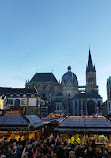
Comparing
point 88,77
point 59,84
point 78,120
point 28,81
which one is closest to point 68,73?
point 59,84

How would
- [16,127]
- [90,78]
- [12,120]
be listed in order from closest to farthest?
[16,127] < [12,120] < [90,78]

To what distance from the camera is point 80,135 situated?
47.3 feet

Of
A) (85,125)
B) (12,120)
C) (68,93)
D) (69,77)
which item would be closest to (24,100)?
(68,93)

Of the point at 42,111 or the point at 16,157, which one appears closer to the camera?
the point at 16,157

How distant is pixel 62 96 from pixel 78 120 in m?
68.3

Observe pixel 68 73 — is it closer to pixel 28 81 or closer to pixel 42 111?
pixel 28 81

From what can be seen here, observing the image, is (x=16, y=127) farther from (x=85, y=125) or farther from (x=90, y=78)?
(x=90, y=78)

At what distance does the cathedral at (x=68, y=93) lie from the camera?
3027 inches

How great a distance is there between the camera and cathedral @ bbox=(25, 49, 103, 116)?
76875mm

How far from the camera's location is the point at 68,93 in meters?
87.2

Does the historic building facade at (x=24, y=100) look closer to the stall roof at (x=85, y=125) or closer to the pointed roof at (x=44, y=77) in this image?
the pointed roof at (x=44, y=77)

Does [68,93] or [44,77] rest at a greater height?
[44,77]

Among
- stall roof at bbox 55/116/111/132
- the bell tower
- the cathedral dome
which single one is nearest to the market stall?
stall roof at bbox 55/116/111/132

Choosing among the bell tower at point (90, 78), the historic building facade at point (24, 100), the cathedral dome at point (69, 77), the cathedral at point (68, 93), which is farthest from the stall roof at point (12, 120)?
Result: the bell tower at point (90, 78)
